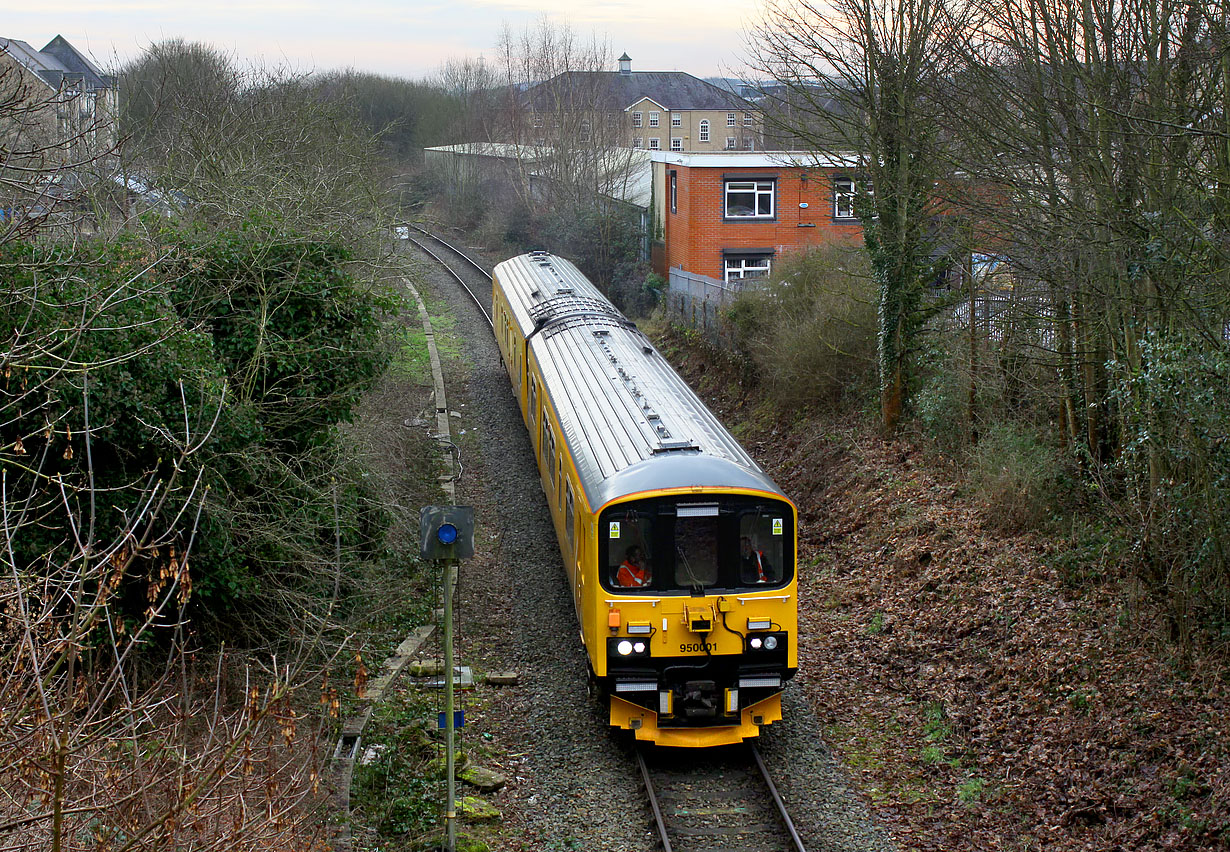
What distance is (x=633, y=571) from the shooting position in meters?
8.77

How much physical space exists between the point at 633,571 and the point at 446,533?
6.31 feet

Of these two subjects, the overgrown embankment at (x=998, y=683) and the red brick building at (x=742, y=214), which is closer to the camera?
the overgrown embankment at (x=998, y=683)

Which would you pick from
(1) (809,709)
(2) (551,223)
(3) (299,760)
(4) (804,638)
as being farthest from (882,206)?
(2) (551,223)

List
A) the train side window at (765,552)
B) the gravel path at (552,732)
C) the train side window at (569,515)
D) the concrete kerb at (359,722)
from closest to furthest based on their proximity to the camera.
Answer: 1. the concrete kerb at (359,722)
2. the gravel path at (552,732)
3. the train side window at (765,552)
4. the train side window at (569,515)

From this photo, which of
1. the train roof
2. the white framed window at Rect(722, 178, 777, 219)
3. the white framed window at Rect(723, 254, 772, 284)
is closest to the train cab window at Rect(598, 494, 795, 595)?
the train roof

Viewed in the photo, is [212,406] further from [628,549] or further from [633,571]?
[633,571]

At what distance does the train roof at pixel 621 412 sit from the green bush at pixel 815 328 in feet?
10.1

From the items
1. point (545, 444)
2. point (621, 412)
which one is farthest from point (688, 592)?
point (545, 444)

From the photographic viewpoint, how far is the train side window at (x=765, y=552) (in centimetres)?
881

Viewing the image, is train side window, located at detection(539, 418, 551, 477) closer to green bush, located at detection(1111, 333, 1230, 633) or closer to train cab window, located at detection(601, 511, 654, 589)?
train cab window, located at detection(601, 511, 654, 589)

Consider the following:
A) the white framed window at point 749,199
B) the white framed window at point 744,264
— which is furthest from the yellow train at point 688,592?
the white framed window at point 749,199

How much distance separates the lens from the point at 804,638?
11750mm

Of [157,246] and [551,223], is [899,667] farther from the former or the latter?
[551,223]

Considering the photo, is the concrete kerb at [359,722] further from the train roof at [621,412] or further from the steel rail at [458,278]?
the steel rail at [458,278]
